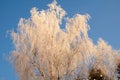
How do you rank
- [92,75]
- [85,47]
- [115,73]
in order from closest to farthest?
[85,47], [92,75], [115,73]

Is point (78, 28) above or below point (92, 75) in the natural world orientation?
above

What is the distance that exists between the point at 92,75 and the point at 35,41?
18.5ft

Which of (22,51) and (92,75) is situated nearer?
(22,51)

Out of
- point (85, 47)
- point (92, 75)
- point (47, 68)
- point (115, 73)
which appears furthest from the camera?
point (115, 73)

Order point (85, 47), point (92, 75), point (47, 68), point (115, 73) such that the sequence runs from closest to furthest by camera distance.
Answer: point (47, 68) → point (85, 47) → point (92, 75) → point (115, 73)

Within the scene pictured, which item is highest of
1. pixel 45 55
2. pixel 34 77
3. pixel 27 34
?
pixel 27 34

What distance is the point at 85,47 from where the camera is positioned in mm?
19797

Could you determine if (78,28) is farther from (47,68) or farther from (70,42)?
(47,68)

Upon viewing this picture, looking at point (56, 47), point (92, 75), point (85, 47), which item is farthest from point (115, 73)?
point (56, 47)

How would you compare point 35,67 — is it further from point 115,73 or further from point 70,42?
point 115,73

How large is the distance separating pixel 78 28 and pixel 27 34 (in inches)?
141

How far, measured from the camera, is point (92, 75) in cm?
2206

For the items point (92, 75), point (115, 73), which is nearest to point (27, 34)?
point (92, 75)

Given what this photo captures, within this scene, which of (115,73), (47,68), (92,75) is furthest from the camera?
(115,73)
